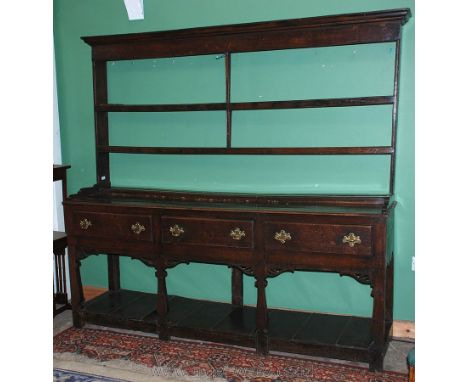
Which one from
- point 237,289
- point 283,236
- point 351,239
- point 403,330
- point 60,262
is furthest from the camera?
point 60,262

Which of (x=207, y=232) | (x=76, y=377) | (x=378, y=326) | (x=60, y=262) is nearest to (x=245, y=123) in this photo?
(x=207, y=232)

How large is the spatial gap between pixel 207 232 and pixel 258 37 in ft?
4.11

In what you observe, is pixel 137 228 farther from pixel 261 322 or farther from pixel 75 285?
pixel 261 322

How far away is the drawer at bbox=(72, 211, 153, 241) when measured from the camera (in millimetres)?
3148

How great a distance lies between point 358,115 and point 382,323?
126 cm

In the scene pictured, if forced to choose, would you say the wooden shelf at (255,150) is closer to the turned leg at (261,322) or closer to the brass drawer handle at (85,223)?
the brass drawer handle at (85,223)

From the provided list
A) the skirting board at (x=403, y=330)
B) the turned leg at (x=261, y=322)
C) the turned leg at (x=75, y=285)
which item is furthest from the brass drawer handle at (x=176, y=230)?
the skirting board at (x=403, y=330)

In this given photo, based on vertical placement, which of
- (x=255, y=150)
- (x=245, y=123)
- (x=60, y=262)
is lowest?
(x=60, y=262)

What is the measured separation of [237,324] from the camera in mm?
3209

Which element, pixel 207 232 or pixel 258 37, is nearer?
pixel 207 232

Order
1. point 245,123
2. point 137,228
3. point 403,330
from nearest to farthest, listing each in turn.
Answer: point 137,228 → point 403,330 → point 245,123

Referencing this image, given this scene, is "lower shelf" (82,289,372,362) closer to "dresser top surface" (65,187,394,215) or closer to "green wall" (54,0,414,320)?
"green wall" (54,0,414,320)

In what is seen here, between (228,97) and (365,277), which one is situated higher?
(228,97)
